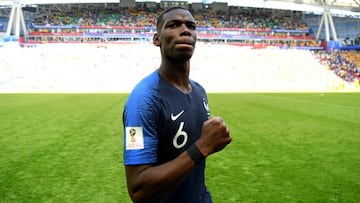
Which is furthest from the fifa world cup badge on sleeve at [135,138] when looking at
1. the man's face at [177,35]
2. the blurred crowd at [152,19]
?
the blurred crowd at [152,19]

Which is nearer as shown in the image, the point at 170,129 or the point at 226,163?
the point at 170,129

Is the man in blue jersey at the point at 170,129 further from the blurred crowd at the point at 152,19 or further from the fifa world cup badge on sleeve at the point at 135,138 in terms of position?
the blurred crowd at the point at 152,19

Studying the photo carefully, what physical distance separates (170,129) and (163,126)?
0.05m

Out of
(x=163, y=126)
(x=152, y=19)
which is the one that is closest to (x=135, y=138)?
(x=163, y=126)

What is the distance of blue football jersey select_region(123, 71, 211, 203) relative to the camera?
7.26ft

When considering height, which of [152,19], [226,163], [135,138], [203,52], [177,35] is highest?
[152,19]

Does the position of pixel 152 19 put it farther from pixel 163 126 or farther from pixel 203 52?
pixel 163 126

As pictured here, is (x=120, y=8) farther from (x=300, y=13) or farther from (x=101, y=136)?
(x=101, y=136)

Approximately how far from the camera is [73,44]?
65125 mm

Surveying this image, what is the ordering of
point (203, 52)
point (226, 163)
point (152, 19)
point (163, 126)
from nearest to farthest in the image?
1. point (163, 126)
2. point (226, 163)
3. point (203, 52)
4. point (152, 19)

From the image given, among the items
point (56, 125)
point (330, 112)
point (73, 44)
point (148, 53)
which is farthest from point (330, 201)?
point (73, 44)

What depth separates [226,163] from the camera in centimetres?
855

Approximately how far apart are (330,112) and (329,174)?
12.1 m

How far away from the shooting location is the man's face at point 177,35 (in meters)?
2.41
